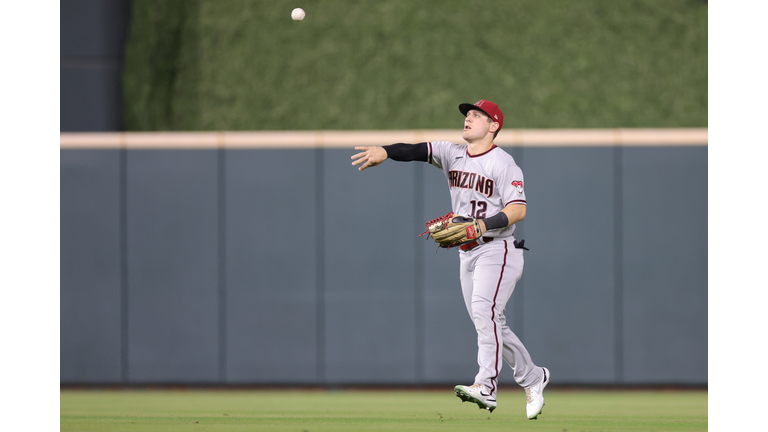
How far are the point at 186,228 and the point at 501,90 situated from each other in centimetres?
361

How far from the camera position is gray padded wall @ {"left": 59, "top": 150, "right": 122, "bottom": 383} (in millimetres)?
7781

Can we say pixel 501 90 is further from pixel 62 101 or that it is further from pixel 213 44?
pixel 62 101

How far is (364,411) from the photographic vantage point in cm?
602

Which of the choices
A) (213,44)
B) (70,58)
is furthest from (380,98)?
(70,58)

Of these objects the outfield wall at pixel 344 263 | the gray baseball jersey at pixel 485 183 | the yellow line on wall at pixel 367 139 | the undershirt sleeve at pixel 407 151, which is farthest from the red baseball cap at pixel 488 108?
the outfield wall at pixel 344 263

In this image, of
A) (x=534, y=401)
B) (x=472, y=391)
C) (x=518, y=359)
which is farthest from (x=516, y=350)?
(x=472, y=391)

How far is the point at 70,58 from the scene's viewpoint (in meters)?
8.95

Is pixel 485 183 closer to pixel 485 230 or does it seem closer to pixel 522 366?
pixel 485 230

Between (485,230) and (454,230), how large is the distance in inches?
7.3

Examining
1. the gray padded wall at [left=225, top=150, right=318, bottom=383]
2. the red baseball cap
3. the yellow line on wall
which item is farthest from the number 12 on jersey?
the gray padded wall at [left=225, top=150, right=318, bottom=383]

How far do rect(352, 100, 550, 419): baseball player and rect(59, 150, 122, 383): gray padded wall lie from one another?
377 cm

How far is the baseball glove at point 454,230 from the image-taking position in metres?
4.70

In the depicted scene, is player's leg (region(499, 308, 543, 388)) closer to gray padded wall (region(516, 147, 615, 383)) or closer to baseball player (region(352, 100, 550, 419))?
baseball player (region(352, 100, 550, 419))

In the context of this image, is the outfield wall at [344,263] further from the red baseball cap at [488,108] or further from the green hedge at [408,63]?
the red baseball cap at [488,108]
